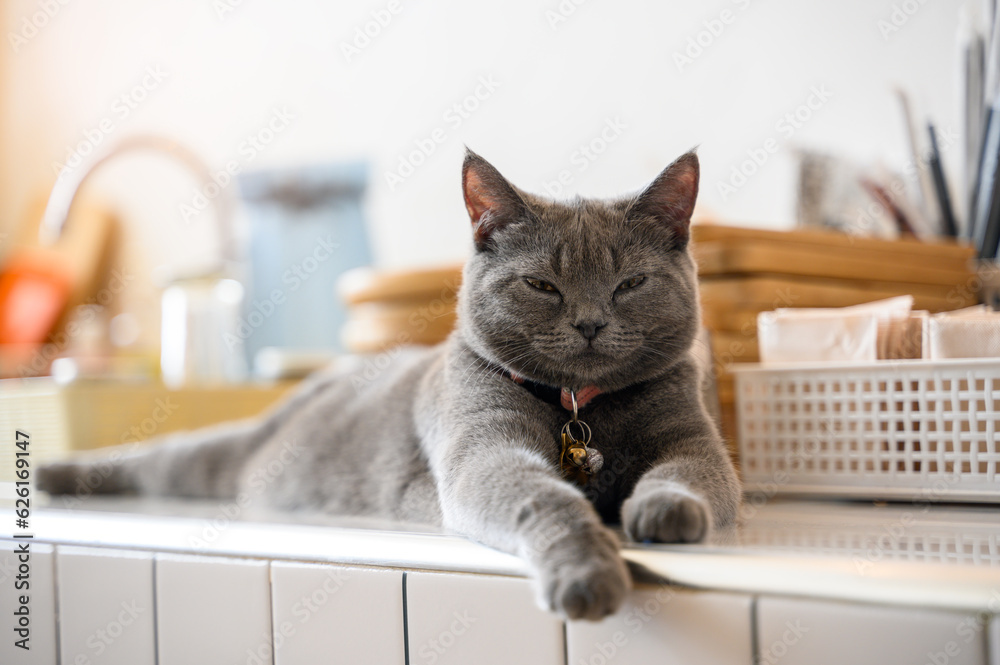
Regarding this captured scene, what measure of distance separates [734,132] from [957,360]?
2.25 ft

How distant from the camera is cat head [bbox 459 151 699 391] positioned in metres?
0.75

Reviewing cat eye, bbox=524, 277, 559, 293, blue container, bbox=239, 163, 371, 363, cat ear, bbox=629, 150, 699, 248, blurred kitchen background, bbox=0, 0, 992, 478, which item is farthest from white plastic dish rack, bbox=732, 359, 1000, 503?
blue container, bbox=239, 163, 371, 363

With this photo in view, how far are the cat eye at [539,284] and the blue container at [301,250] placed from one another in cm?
112

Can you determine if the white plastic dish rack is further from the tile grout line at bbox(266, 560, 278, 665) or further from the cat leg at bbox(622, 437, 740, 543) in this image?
the tile grout line at bbox(266, 560, 278, 665)

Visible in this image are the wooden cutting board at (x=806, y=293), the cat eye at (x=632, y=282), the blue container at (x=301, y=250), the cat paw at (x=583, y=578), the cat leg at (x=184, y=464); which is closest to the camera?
the cat paw at (x=583, y=578)

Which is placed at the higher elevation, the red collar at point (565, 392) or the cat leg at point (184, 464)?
the red collar at point (565, 392)

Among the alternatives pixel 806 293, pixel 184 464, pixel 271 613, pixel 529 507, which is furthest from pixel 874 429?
pixel 184 464

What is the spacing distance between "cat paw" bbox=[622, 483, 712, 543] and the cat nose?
0.17 meters

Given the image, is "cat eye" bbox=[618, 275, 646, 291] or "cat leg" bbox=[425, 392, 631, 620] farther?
"cat eye" bbox=[618, 275, 646, 291]

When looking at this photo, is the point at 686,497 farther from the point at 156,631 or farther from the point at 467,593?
the point at 156,631

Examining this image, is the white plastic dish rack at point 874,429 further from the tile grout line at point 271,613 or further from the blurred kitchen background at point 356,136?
the tile grout line at point 271,613

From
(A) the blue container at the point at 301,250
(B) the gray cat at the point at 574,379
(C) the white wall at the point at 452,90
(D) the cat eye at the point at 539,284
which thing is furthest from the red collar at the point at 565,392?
(A) the blue container at the point at 301,250

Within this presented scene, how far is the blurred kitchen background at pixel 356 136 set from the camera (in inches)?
51.7

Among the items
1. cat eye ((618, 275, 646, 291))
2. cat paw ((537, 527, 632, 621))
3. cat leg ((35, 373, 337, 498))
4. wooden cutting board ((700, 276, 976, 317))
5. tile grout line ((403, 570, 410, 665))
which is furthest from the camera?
cat leg ((35, 373, 337, 498))
